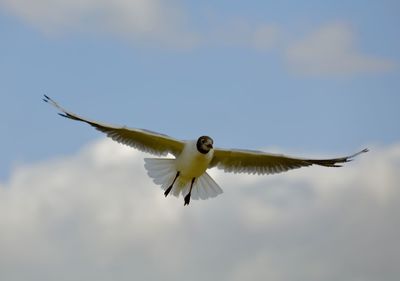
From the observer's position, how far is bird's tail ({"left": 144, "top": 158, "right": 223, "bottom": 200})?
57.3ft

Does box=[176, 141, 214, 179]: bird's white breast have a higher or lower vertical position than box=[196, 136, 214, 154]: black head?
lower

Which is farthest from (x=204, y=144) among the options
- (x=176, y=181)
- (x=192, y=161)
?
(x=176, y=181)

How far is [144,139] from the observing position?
57.4ft

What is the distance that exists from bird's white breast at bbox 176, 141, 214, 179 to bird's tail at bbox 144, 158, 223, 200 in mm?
136

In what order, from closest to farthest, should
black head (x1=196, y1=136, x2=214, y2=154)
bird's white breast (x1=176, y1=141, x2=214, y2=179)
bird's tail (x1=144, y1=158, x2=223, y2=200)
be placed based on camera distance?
black head (x1=196, y1=136, x2=214, y2=154) → bird's white breast (x1=176, y1=141, x2=214, y2=179) → bird's tail (x1=144, y1=158, x2=223, y2=200)

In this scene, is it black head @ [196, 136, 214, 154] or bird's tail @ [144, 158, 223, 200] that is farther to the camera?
bird's tail @ [144, 158, 223, 200]

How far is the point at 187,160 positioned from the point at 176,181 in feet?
1.58

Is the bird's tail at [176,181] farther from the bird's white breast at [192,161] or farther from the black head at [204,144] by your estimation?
the black head at [204,144]

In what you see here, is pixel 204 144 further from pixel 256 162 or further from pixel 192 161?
pixel 256 162

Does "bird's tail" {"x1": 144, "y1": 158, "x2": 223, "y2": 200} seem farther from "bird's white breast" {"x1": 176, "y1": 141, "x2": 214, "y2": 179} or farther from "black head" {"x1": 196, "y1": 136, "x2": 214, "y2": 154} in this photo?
"black head" {"x1": 196, "y1": 136, "x2": 214, "y2": 154}

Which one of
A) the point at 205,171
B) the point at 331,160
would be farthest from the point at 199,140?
the point at 331,160

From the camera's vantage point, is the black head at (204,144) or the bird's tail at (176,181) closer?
the black head at (204,144)

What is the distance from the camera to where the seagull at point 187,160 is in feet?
56.2

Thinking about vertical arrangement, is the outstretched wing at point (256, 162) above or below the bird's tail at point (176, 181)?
above
